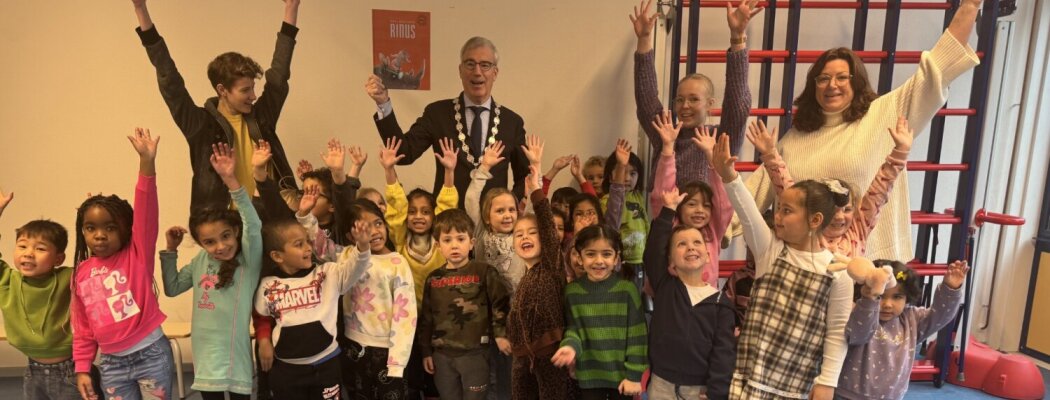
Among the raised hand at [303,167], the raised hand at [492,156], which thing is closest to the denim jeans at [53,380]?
the raised hand at [303,167]

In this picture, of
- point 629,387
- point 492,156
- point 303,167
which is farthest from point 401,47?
point 629,387

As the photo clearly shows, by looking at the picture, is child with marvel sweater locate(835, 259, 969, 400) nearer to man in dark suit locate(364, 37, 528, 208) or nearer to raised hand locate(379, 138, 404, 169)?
man in dark suit locate(364, 37, 528, 208)

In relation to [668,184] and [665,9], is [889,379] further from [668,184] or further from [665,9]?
[665,9]

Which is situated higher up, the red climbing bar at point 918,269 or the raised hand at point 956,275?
the raised hand at point 956,275

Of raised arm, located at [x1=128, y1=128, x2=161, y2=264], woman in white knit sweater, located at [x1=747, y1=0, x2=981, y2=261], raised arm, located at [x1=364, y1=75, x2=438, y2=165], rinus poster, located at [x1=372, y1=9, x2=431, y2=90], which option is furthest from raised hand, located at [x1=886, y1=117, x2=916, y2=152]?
raised arm, located at [x1=128, y1=128, x2=161, y2=264]

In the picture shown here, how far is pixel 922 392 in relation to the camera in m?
3.10

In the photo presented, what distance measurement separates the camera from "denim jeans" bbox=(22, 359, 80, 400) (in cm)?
221

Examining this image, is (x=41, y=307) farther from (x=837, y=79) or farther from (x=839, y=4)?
(x=839, y=4)

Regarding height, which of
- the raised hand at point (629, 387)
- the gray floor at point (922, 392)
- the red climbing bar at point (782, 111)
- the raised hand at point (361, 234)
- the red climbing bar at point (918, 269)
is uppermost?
the red climbing bar at point (782, 111)

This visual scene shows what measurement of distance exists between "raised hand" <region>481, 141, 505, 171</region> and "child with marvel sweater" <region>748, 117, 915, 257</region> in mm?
1067

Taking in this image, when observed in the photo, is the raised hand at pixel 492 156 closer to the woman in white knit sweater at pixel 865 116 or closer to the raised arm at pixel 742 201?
the raised arm at pixel 742 201

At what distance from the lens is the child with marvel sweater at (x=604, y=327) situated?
2.09 meters

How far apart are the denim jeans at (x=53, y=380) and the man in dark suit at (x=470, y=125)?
5.05 ft

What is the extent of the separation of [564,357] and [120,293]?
1.65 meters
